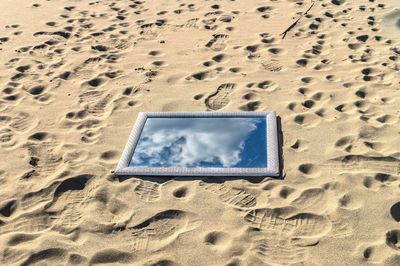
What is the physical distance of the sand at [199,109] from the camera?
Result: 3.58 metres

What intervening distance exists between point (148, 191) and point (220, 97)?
1.56 metres

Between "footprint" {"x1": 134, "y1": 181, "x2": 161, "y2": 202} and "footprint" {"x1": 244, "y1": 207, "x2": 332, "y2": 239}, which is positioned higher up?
"footprint" {"x1": 134, "y1": 181, "x2": 161, "y2": 202}

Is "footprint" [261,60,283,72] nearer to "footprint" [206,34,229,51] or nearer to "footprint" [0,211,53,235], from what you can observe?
"footprint" [206,34,229,51]

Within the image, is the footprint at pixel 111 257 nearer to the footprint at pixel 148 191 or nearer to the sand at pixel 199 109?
the sand at pixel 199 109

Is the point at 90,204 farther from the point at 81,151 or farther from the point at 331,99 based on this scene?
the point at 331,99

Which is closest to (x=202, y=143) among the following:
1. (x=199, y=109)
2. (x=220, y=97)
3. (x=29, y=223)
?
(x=199, y=109)

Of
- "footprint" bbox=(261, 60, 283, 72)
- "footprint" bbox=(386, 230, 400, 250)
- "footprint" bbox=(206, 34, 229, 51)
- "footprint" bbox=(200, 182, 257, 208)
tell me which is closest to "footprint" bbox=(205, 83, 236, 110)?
"footprint" bbox=(261, 60, 283, 72)

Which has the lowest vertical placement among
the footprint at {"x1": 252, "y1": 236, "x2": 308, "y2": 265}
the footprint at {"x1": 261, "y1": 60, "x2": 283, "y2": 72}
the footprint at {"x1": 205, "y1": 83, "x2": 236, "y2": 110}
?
the footprint at {"x1": 261, "y1": 60, "x2": 283, "y2": 72}

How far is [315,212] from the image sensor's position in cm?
377

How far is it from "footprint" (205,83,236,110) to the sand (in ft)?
0.08

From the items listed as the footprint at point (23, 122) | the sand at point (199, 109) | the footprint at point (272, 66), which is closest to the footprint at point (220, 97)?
the sand at point (199, 109)

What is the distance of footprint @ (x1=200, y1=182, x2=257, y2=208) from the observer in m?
3.89

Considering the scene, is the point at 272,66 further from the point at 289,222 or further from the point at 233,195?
the point at 289,222

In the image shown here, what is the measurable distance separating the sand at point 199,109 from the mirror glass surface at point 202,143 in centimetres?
20
